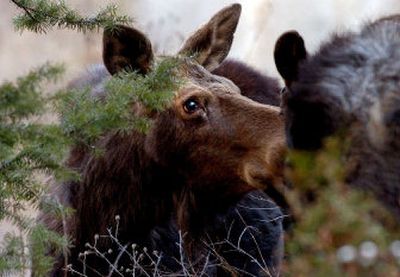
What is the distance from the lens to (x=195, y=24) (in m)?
22.2

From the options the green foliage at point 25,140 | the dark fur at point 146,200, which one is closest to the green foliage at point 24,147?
the green foliage at point 25,140

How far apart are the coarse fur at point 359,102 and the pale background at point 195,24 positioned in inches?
519

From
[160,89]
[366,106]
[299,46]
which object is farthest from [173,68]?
[366,106]

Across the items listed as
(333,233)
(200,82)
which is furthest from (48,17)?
(333,233)

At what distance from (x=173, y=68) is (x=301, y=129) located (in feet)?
2.76

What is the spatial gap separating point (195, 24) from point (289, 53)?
1504cm

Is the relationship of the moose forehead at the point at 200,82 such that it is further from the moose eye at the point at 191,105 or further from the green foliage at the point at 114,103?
the green foliage at the point at 114,103

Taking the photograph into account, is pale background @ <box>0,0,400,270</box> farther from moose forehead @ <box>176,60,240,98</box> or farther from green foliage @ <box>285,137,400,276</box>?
green foliage @ <box>285,137,400,276</box>

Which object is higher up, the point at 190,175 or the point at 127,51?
the point at 127,51

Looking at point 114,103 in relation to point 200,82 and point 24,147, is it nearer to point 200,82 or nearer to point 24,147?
point 24,147

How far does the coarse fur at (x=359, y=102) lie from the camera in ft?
19.5

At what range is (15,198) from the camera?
649cm

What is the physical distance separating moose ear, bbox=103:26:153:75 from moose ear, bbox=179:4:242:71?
1.64 ft

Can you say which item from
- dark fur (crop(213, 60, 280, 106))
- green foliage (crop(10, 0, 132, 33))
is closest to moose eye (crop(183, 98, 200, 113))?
green foliage (crop(10, 0, 132, 33))
